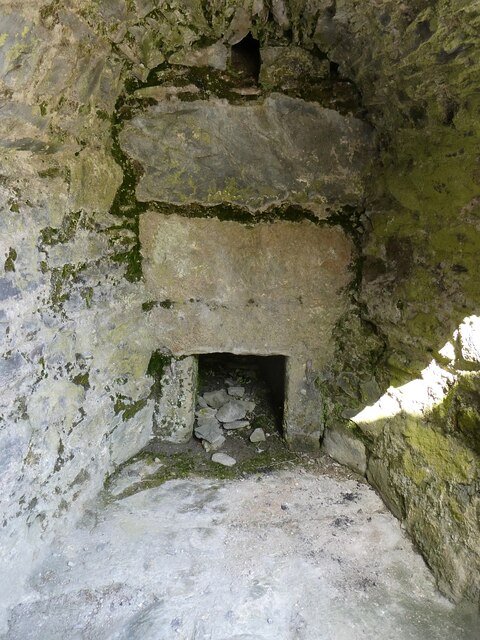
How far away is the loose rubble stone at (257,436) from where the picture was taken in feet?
8.14

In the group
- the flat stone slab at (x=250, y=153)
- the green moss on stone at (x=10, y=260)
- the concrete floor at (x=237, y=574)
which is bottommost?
the concrete floor at (x=237, y=574)

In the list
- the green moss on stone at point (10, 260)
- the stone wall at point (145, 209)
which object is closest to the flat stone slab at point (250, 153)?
the stone wall at point (145, 209)

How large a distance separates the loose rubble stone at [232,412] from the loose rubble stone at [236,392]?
0.35ft

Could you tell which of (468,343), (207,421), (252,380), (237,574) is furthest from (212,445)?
(468,343)

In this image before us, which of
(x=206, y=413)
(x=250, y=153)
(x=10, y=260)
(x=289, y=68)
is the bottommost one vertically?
(x=206, y=413)

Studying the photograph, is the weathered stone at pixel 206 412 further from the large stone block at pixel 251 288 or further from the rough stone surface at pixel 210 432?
the large stone block at pixel 251 288

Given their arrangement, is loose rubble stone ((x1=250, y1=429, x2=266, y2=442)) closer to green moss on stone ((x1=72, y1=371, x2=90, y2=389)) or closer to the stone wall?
the stone wall

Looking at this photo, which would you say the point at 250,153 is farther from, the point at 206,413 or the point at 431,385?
the point at 206,413

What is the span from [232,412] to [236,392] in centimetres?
22

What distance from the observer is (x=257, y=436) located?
2.49 meters

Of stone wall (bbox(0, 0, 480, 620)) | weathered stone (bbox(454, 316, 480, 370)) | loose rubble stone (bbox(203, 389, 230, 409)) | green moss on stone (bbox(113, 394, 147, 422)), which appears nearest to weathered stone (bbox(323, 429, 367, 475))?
stone wall (bbox(0, 0, 480, 620))

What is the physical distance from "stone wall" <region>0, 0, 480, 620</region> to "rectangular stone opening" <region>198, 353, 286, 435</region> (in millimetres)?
569

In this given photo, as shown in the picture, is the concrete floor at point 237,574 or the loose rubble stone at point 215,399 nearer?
the concrete floor at point 237,574

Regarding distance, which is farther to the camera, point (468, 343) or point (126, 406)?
point (126, 406)
